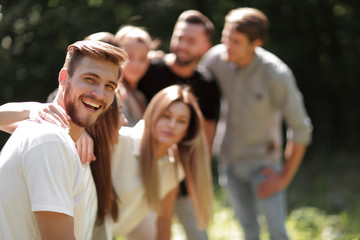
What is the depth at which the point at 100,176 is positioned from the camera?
256cm

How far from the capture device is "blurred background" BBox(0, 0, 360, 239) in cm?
553

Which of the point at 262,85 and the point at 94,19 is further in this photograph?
the point at 94,19

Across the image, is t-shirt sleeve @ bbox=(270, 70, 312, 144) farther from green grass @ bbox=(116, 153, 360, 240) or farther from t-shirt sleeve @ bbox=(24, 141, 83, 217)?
t-shirt sleeve @ bbox=(24, 141, 83, 217)

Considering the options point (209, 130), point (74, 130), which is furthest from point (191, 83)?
point (74, 130)

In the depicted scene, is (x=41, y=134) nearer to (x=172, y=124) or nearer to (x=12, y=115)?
(x=12, y=115)

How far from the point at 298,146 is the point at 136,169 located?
69.0 inches

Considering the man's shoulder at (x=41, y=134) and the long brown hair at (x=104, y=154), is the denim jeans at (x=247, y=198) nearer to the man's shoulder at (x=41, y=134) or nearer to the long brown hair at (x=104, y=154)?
the long brown hair at (x=104, y=154)

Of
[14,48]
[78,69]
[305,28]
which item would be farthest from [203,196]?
[305,28]

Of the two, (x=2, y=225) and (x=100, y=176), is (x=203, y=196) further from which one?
(x=2, y=225)

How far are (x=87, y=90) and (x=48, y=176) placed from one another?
44cm

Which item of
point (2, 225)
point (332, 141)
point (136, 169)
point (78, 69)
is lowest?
point (332, 141)

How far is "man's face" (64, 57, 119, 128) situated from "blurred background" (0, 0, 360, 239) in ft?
7.68

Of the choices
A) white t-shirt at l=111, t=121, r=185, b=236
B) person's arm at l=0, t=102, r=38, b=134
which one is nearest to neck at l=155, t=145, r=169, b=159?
white t-shirt at l=111, t=121, r=185, b=236

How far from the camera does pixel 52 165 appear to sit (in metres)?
1.67
